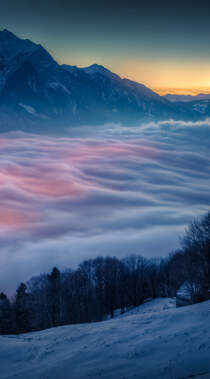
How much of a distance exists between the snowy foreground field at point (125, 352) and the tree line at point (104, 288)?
35.8 ft

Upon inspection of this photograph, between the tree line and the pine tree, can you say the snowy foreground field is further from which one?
the pine tree

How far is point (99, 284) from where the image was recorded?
6112 cm

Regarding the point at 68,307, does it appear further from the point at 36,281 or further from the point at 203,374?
the point at 203,374

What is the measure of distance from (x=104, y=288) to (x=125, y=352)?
44.4 meters

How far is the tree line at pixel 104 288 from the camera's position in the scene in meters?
34.8

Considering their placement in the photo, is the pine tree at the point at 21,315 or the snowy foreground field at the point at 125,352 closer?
the snowy foreground field at the point at 125,352

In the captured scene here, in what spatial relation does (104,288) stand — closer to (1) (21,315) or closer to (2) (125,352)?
(1) (21,315)

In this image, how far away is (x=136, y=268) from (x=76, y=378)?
57.4m

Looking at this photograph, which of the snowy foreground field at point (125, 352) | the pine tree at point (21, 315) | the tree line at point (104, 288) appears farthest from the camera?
the pine tree at point (21, 315)

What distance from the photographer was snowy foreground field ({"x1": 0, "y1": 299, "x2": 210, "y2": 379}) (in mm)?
14078

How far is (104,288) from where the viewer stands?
2359 inches

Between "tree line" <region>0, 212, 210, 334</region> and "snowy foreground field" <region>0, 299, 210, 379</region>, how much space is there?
10.9 meters

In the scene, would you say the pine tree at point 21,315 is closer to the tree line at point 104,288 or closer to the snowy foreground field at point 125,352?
the tree line at point 104,288

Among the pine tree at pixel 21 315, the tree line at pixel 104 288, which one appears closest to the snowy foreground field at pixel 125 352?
the tree line at pixel 104 288
